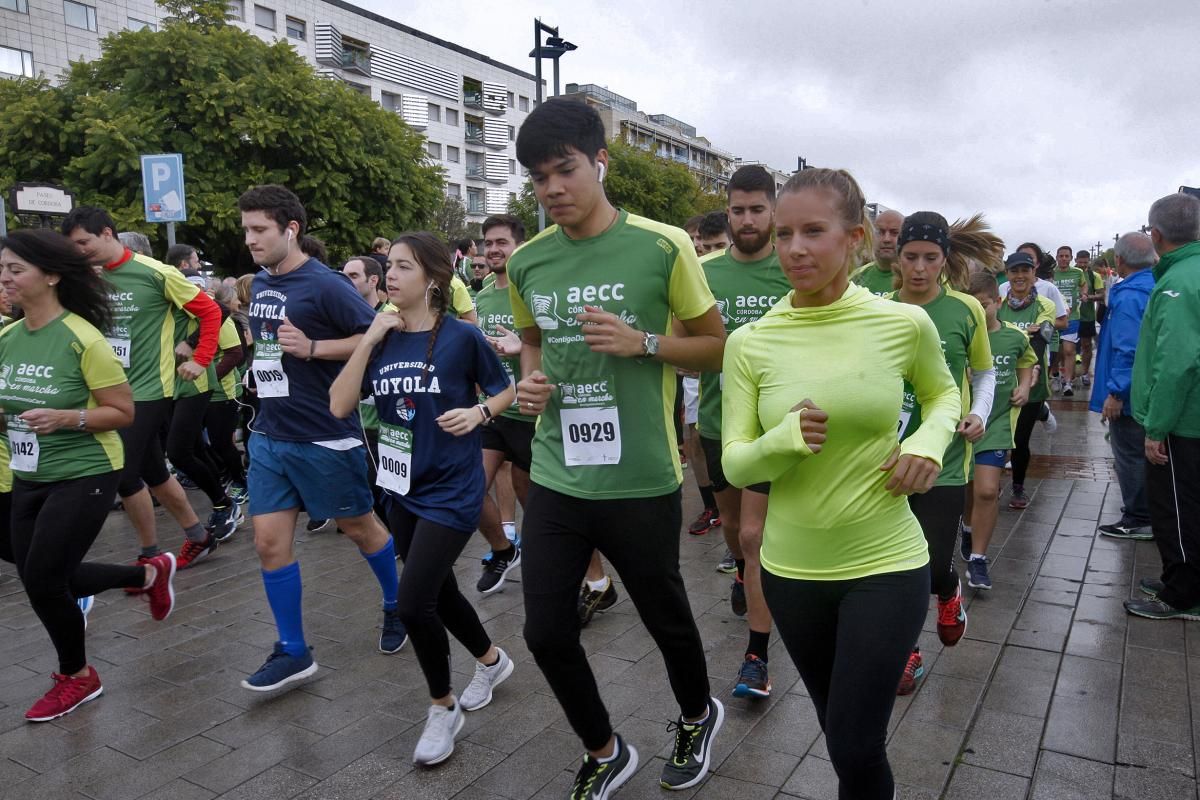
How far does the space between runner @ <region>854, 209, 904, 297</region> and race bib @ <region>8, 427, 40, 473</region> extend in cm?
433

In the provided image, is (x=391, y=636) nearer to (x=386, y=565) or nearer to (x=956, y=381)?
(x=386, y=565)

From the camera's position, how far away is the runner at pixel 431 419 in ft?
10.9

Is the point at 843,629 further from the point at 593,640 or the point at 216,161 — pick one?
the point at 216,161

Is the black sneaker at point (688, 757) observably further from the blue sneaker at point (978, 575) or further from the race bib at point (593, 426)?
the blue sneaker at point (978, 575)

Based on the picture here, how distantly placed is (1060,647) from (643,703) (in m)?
2.11

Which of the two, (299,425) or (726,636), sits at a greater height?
(299,425)

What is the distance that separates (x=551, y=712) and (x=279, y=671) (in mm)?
1285

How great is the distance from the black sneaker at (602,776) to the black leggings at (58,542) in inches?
96.7

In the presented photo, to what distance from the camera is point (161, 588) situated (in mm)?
4668

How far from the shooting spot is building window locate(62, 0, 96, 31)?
3962 cm

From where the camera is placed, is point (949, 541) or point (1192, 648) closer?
point (949, 541)

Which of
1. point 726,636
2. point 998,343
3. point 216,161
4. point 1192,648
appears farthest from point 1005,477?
point 216,161

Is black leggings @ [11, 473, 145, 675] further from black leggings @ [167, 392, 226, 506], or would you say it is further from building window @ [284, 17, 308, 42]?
building window @ [284, 17, 308, 42]

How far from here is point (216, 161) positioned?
25.2 metres
